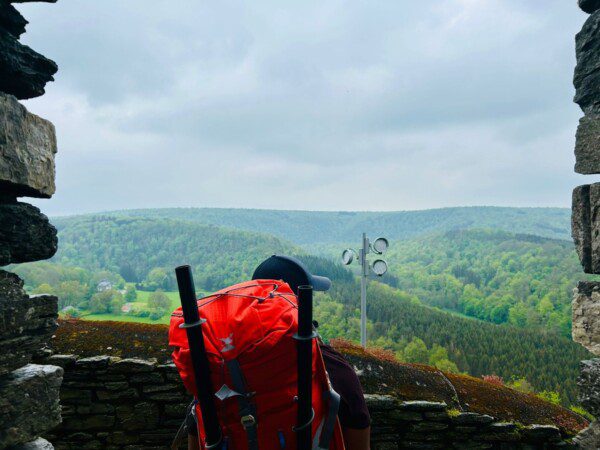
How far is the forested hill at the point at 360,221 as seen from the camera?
16300cm

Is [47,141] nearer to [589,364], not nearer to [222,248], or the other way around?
[589,364]

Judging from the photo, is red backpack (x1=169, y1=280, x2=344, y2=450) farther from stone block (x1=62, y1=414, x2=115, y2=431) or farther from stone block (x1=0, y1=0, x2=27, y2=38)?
stone block (x1=62, y1=414, x2=115, y2=431)

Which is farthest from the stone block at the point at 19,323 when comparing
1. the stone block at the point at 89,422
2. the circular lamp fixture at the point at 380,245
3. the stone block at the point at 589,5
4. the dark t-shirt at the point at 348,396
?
the circular lamp fixture at the point at 380,245

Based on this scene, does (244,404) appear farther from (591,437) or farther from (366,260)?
(366,260)

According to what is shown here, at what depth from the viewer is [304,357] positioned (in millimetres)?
1620

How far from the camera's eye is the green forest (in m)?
24.7

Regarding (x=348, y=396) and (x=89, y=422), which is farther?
(x=89, y=422)

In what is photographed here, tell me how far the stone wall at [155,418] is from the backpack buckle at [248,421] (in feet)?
11.3

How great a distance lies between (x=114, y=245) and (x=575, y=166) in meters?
91.7

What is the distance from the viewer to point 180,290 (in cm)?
163

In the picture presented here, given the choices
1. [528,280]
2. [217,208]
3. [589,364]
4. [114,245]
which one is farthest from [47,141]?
[217,208]

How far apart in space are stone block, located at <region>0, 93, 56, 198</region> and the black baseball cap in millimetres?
1117

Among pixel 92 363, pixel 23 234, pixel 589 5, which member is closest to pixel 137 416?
pixel 92 363

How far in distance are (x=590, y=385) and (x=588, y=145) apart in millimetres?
1139
